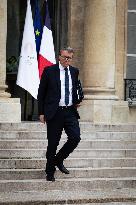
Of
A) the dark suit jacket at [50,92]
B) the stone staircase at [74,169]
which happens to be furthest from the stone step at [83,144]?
the dark suit jacket at [50,92]

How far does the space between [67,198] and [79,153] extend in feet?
8.18

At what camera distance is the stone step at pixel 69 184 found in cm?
807

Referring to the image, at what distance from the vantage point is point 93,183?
8422 millimetres

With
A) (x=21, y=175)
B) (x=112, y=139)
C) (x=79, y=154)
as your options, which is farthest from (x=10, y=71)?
(x=21, y=175)

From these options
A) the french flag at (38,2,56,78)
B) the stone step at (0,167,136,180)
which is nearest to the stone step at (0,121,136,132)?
the french flag at (38,2,56,78)

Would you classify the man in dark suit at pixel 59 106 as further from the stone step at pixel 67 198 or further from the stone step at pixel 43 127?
the stone step at pixel 43 127

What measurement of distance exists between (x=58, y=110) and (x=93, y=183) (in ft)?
4.10

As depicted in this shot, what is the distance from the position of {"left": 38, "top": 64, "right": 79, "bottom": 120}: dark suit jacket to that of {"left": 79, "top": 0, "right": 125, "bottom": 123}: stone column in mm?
5229

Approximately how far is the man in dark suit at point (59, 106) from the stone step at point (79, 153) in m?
1.48

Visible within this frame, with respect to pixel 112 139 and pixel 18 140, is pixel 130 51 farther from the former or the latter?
pixel 18 140

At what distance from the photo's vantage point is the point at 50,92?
26.4 ft

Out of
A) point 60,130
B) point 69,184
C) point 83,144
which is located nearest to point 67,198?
point 69,184

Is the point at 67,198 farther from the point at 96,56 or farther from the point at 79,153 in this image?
the point at 96,56

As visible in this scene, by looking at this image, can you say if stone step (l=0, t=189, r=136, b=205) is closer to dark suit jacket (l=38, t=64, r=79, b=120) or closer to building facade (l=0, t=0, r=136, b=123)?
dark suit jacket (l=38, t=64, r=79, b=120)
